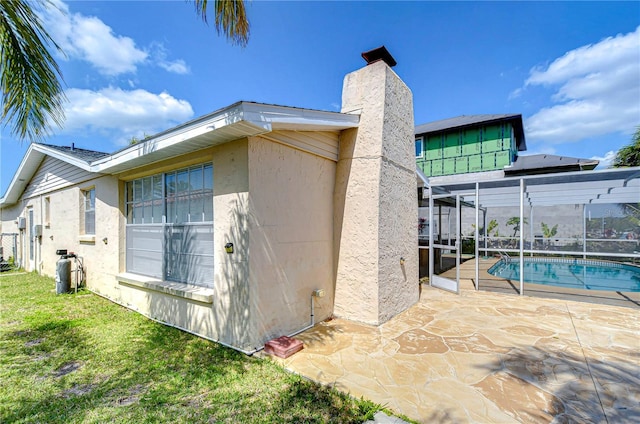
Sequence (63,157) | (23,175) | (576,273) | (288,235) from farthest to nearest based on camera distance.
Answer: (576,273)
(23,175)
(63,157)
(288,235)

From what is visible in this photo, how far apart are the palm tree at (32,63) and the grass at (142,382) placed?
11.5 feet

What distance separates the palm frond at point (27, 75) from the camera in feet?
10.0

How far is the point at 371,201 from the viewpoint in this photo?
5.73m

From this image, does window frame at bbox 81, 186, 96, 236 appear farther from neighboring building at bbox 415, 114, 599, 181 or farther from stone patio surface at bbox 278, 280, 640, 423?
neighboring building at bbox 415, 114, 599, 181

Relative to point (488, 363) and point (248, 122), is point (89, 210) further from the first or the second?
point (488, 363)

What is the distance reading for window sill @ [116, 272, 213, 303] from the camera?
487cm

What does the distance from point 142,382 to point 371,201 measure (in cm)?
483

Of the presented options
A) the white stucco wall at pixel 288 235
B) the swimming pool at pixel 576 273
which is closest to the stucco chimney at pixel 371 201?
the white stucco wall at pixel 288 235

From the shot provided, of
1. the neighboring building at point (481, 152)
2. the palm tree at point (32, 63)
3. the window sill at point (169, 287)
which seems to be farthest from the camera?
the neighboring building at point (481, 152)

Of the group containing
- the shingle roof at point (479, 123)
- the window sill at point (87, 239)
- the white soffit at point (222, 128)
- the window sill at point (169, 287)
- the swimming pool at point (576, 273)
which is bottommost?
the swimming pool at point (576, 273)

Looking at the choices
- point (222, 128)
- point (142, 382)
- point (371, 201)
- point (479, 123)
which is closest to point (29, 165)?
point (222, 128)

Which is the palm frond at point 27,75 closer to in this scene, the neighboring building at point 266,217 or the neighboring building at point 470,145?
the neighboring building at point 266,217

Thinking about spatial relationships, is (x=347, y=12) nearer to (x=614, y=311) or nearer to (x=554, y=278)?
(x=614, y=311)

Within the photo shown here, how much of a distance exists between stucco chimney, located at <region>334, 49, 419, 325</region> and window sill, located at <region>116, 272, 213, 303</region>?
2.86 meters
